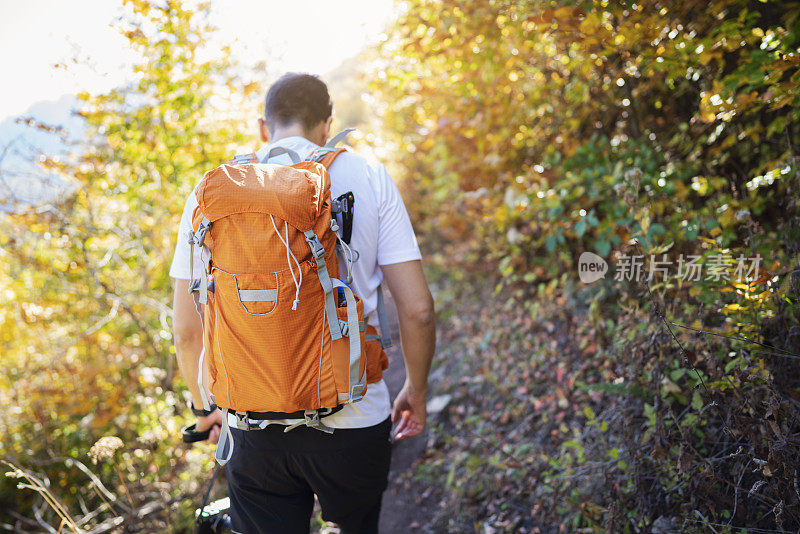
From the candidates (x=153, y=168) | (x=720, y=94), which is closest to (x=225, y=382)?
(x=720, y=94)

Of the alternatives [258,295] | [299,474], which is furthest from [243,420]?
[258,295]

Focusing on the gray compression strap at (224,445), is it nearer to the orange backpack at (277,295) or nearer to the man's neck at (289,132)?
the orange backpack at (277,295)

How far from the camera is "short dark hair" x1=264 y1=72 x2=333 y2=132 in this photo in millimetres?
2020

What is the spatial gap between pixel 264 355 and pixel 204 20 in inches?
152

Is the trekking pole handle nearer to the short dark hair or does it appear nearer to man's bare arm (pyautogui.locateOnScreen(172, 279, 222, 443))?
man's bare arm (pyautogui.locateOnScreen(172, 279, 222, 443))

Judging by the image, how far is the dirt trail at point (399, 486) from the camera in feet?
11.6

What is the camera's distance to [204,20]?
4449mm

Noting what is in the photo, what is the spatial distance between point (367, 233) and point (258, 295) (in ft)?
1.56

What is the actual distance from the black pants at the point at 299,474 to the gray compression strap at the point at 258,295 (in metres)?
0.50

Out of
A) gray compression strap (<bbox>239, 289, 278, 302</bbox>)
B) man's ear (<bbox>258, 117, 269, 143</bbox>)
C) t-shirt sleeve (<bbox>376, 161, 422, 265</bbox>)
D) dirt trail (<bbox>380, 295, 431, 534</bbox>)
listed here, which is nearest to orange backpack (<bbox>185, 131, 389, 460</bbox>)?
gray compression strap (<bbox>239, 289, 278, 302</bbox>)

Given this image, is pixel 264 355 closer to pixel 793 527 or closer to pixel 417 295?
pixel 417 295

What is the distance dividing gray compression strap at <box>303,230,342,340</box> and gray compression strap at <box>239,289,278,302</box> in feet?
0.49

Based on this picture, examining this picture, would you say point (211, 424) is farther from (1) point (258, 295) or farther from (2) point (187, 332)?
(1) point (258, 295)

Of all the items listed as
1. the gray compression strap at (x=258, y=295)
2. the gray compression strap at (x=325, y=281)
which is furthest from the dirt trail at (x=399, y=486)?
the gray compression strap at (x=258, y=295)
